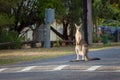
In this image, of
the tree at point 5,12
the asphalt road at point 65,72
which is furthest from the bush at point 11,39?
the asphalt road at point 65,72

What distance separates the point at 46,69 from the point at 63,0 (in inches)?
931

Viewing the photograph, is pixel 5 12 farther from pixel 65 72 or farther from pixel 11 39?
pixel 65 72

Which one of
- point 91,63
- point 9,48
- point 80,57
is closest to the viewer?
point 91,63

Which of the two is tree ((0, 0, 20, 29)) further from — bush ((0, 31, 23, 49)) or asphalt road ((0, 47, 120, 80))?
asphalt road ((0, 47, 120, 80))

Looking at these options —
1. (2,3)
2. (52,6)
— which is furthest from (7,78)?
(52,6)

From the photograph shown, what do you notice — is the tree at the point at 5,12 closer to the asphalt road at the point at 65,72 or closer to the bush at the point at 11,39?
the bush at the point at 11,39

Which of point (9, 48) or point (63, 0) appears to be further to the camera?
point (63, 0)

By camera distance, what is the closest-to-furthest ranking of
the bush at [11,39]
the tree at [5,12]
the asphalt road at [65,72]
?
the asphalt road at [65,72] → the tree at [5,12] → the bush at [11,39]

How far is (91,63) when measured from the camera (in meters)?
20.2

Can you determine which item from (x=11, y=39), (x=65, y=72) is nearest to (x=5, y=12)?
(x=11, y=39)

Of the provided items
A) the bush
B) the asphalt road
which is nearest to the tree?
the bush

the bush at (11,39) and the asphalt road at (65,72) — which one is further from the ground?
the bush at (11,39)

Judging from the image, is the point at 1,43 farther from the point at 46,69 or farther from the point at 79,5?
the point at 46,69

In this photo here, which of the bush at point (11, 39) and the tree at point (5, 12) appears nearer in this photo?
the tree at point (5, 12)
